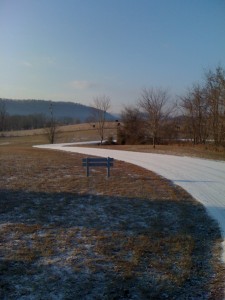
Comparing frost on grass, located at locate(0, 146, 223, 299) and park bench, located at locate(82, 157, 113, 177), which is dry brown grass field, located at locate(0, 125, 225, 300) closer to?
frost on grass, located at locate(0, 146, 223, 299)

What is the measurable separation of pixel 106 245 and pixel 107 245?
2 centimetres

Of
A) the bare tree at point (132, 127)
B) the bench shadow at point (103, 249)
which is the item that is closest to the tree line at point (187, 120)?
the bare tree at point (132, 127)

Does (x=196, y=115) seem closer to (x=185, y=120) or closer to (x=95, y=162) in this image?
(x=185, y=120)

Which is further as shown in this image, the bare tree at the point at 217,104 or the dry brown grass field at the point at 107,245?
the bare tree at the point at 217,104

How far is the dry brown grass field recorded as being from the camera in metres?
4.71

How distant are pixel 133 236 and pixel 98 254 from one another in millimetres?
1141

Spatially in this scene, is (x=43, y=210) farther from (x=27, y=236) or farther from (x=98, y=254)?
(x=98, y=254)

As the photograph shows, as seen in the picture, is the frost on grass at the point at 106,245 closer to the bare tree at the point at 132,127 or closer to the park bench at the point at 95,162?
the park bench at the point at 95,162

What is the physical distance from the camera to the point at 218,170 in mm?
15914

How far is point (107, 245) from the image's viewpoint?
631 centimetres

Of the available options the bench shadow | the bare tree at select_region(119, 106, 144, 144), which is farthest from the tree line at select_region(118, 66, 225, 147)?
the bench shadow

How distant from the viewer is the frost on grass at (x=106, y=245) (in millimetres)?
4711

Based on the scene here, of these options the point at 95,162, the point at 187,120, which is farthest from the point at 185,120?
the point at 95,162

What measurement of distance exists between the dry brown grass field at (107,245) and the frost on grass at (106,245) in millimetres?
14
